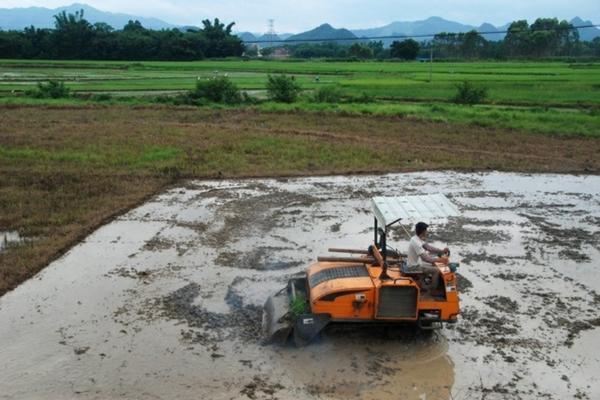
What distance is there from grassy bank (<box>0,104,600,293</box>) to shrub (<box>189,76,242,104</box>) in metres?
4.49

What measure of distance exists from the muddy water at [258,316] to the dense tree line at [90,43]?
63294 mm

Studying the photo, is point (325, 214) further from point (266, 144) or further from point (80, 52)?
point (80, 52)

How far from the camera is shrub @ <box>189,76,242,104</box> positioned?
1331 inches

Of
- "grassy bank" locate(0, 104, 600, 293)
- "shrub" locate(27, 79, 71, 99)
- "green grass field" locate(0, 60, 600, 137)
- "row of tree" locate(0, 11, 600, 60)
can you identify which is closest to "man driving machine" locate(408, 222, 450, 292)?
"grassy bank" locate(0, 104, 600, 293)

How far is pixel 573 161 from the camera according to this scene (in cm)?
1978

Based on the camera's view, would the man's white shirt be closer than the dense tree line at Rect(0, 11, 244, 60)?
Yes

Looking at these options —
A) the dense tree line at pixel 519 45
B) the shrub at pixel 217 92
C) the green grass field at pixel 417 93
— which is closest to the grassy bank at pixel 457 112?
the green grass field at pixel 417 93

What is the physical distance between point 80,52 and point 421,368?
73.6 m

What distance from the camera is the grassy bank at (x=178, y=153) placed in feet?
43.7

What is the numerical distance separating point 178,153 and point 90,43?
5941 centimetres

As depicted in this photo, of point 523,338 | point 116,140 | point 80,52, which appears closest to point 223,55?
point 80,52

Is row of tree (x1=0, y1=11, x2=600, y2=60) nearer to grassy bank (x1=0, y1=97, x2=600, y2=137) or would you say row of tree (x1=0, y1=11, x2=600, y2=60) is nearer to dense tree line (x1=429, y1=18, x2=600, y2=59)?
dense tree line (x1=429, y1=18, x2=600, y2=59)

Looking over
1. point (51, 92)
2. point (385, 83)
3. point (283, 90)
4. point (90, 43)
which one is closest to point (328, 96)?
point (283, 90)

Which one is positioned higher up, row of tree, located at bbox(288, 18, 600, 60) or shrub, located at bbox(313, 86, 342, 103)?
row of tree, located at bbox(288, 18, 600, 60)
